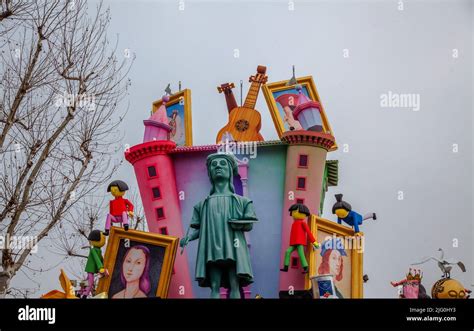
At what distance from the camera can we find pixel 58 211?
1024 cm

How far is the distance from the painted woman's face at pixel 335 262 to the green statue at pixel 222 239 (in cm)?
106

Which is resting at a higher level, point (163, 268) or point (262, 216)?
point (262, 216)

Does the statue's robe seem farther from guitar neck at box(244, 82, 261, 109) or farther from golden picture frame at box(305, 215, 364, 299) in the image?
guitar neck at box(244, 82, 261, 109)

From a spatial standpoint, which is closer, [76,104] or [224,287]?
[224,287]

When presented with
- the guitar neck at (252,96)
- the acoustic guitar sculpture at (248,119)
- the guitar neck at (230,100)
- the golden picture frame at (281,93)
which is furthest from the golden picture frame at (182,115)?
the golden picture frame at (281,93)

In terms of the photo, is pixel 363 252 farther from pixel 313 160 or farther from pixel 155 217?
pixel 155 217

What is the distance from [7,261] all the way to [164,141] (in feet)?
8.64

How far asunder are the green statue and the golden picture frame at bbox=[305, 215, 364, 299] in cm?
82

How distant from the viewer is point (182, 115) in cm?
1095

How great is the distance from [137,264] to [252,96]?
3220 millimetres

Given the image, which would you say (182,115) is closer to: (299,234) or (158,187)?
(158,187)

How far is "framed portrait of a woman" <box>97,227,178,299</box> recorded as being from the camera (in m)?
9.15

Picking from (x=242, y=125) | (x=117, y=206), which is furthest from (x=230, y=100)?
(x=117, y=206)
